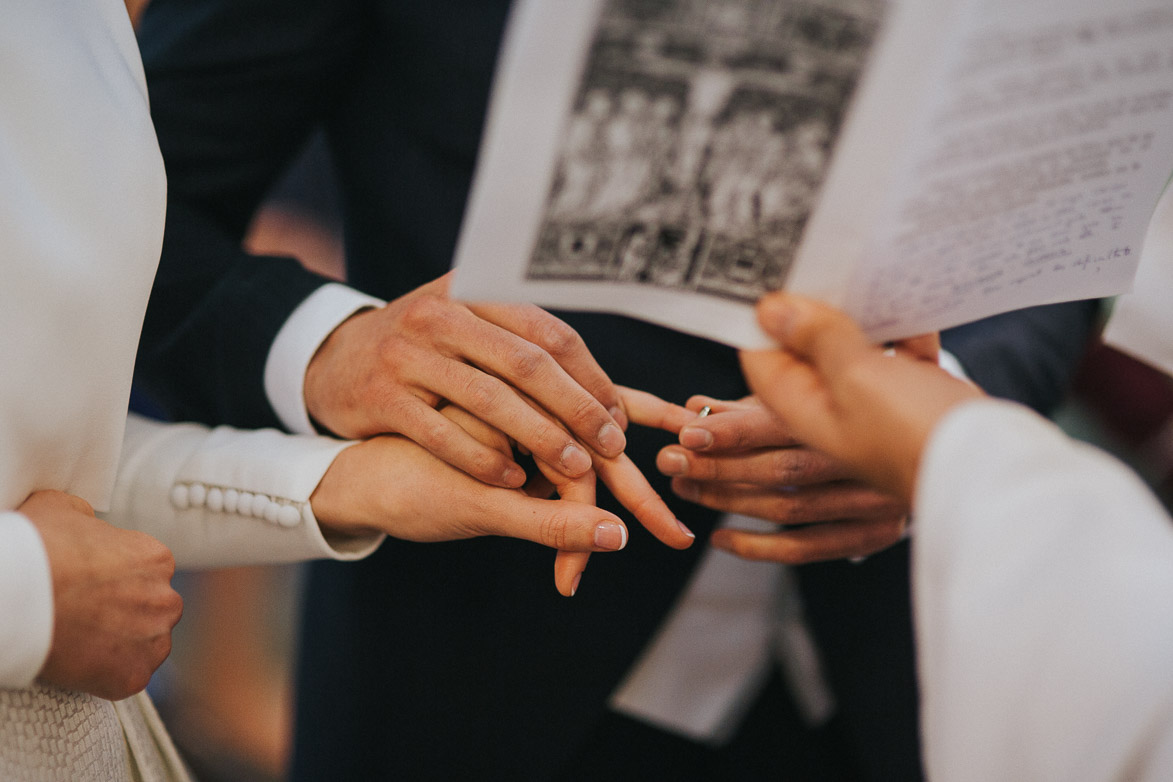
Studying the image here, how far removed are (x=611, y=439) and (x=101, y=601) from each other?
0.95 feet

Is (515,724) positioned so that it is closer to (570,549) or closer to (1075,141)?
(570,549)

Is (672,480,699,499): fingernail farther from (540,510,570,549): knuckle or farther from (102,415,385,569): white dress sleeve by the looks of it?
(102,415,385,569): white dress sleeve

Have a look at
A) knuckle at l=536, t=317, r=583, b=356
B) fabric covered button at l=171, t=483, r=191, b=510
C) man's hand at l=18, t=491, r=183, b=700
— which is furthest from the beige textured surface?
knuckle at l=536, t=317, r=583, b=356

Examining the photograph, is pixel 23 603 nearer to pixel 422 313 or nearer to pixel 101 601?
pixel 101 601

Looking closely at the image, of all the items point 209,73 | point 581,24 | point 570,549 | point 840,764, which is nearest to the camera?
point 581,24

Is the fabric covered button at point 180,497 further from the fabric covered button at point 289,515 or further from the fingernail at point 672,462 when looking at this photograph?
the fingernail at point 672,462

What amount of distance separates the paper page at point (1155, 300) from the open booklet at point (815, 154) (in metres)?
0.20

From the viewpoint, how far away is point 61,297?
15.6 inches

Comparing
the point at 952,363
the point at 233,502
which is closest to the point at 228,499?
the point at 233,502

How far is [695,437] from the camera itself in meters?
0.51

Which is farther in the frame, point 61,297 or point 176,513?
point 176,513

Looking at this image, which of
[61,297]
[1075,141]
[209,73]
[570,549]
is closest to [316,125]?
[209,73]

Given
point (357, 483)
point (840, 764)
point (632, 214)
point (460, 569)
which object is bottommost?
point (840, 764)

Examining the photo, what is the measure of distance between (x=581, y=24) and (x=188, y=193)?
489 mm
